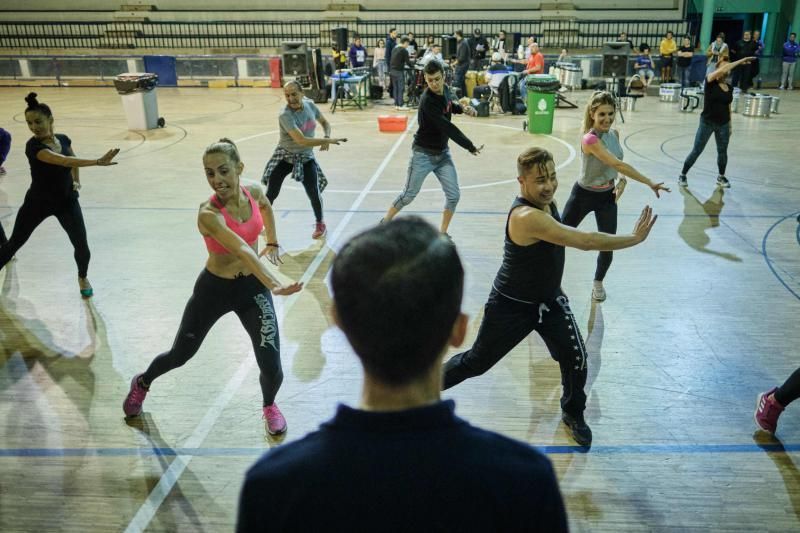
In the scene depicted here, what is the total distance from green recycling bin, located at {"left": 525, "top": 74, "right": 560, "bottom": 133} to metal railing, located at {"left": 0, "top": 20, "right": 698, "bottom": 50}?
13.8m

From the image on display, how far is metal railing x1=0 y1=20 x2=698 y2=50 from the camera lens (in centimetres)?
2673

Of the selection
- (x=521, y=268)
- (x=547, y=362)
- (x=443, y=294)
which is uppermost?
(x=443, y=294)

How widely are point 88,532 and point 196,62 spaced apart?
882 inches

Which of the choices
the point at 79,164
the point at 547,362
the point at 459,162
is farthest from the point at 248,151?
the point at 547,362

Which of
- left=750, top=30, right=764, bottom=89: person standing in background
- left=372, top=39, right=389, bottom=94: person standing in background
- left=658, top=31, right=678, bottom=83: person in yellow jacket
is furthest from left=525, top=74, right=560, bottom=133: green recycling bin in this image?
left=750, top=30, right=764, bottom=89: person standing in background

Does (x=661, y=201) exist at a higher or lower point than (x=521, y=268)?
lower

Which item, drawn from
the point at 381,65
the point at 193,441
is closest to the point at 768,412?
the point at 193,441

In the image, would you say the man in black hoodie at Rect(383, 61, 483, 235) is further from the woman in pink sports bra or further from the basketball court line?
the basketball court line

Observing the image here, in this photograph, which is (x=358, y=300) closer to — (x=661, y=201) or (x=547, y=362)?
(x=547, y=362)

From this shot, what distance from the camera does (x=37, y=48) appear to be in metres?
28.5

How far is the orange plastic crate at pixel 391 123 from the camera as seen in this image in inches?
566

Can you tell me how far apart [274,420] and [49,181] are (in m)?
3.16

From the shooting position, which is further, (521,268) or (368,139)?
(368,139)

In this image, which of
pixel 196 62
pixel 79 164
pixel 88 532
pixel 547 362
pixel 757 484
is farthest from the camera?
pixel 196 62
